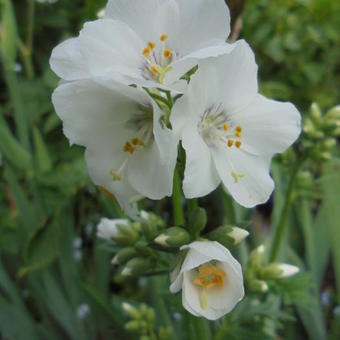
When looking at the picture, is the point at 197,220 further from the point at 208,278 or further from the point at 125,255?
the point at 125,255

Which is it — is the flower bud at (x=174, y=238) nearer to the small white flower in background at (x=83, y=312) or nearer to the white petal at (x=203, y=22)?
the white petal at (x=203, y=22)

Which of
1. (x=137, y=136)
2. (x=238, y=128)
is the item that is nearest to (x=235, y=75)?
(x=238, y=128)

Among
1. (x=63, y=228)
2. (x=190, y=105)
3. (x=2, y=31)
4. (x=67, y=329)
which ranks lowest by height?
(x=67, y=329)

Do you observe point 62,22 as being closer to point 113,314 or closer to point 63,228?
point 63,228

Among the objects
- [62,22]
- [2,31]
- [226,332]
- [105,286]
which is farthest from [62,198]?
[62,22]

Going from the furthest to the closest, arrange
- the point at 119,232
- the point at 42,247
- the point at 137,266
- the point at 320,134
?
1. the point at 42,247
2. the point at 320,134
3. the point at 119,232
4. the point at 137,266
